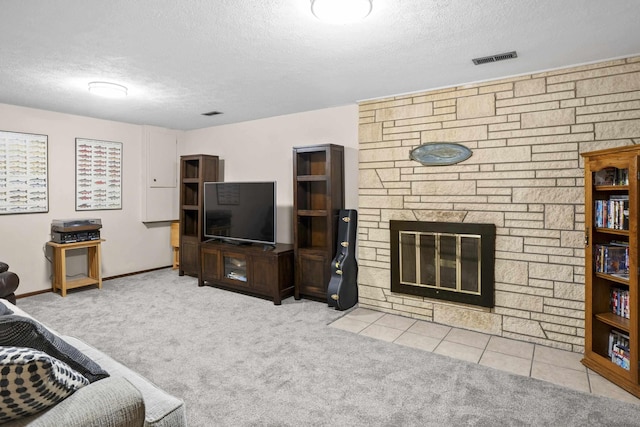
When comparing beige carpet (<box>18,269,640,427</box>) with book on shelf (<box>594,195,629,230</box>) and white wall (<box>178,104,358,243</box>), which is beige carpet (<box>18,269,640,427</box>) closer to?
book on shelf (<box>594,195,629,230</box>)

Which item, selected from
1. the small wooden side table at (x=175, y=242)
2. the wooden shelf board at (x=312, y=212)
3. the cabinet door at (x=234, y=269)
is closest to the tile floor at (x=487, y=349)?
the wooden shelf board at (x=312, y=212)

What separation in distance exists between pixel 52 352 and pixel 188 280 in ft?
14.0

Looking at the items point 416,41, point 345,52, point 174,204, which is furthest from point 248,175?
point 416,41

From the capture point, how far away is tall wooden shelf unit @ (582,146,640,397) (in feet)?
7.63

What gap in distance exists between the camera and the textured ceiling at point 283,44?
6.89 ft

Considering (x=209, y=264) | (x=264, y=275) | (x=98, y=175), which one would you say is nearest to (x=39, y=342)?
(x=264, y=275)

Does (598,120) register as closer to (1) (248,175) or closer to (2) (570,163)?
(2) (570,163)

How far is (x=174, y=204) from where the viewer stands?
20.2 feet

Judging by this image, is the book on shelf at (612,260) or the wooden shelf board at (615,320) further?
the book on shelf at (612,260)

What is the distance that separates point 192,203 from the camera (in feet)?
18.9

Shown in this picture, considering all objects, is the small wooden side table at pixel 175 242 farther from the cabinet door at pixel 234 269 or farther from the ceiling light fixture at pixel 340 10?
the ceiling light fixture at pixel 340 10

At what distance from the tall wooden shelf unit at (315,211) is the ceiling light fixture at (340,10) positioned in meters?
2.03

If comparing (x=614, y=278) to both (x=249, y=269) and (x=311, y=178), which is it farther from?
(x=249, y=269)

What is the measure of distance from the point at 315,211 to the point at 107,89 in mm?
2406
